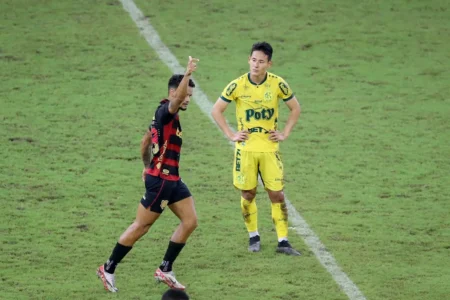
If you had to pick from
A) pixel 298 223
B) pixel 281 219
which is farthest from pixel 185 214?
pixel 298 223

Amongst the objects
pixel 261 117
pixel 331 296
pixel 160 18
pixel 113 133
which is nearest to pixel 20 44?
pixel 160 18

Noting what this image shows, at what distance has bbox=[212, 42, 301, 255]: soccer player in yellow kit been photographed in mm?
10977

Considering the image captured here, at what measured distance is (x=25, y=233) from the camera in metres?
11.6

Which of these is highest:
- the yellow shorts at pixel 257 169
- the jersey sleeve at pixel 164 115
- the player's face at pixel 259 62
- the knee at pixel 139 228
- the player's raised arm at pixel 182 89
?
the player's face at pixel 259 62

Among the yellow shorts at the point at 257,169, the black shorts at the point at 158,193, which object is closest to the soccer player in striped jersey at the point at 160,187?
the black shorts at the point at 158,193

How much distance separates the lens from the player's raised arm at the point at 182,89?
9.36 metres

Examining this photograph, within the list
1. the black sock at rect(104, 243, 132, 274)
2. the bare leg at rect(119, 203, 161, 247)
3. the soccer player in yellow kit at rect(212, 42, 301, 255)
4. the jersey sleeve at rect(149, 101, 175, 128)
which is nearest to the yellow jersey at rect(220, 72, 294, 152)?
the soccer player in yellow kit at rect(212, 42, 301, 255)

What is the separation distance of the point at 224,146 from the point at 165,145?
4959 mm

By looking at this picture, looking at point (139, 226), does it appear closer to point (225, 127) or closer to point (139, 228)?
point (139, 228)

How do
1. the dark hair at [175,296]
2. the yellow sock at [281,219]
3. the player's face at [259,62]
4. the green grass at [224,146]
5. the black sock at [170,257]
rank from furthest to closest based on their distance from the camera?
1. the yellow sock at [281,219]
2. the player's face at [259,62]
3. the green grass at [224,146]
4. the black sock at [170,257]
5. the dark hair at [175,296]

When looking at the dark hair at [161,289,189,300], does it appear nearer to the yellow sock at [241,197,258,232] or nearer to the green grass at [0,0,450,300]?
the green grass at [0,0,450,300]

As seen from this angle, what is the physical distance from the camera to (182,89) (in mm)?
9477

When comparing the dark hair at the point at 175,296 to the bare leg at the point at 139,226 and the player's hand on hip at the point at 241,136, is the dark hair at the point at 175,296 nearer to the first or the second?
the bare leg at the point at 139,226

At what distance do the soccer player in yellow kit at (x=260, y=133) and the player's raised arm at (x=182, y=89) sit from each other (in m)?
1.38
